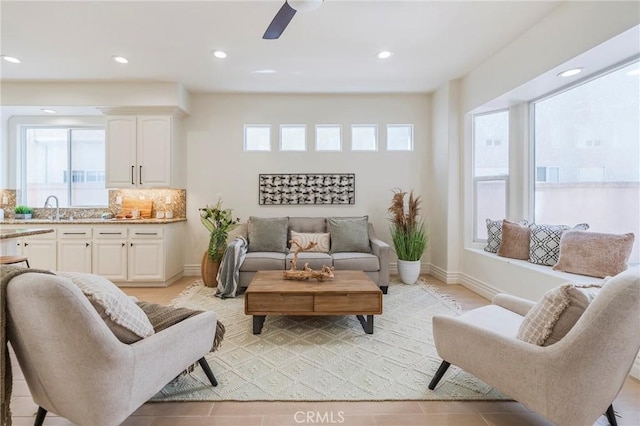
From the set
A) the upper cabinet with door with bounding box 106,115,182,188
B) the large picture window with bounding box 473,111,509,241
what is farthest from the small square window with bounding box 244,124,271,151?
the large picture window with bounding box 473,111,509,241

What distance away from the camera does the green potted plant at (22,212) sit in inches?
176

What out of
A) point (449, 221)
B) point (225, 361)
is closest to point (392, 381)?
point (225, 361)

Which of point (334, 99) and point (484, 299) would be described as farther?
point (334, 99)

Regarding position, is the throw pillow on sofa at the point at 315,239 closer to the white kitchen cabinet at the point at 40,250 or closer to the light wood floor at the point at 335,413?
the light wood floor at the point at 335,413

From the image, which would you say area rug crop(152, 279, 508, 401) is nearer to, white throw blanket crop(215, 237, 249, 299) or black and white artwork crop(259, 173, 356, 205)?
white throw blanket crop(215, 237, 249, 299)

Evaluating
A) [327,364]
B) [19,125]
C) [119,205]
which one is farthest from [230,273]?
[19,125]

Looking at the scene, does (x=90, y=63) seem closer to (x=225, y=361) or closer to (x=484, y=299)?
(x=225, y=361)

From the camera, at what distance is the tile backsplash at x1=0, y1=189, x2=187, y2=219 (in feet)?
15.3

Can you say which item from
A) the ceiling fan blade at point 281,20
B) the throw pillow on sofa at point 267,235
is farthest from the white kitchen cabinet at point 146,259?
the ceiling fan blade at point 281,20

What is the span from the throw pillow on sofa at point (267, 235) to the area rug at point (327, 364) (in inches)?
43.8

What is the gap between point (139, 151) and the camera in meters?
4.31

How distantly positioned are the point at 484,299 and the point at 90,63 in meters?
5.73

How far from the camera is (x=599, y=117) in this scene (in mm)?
2811
